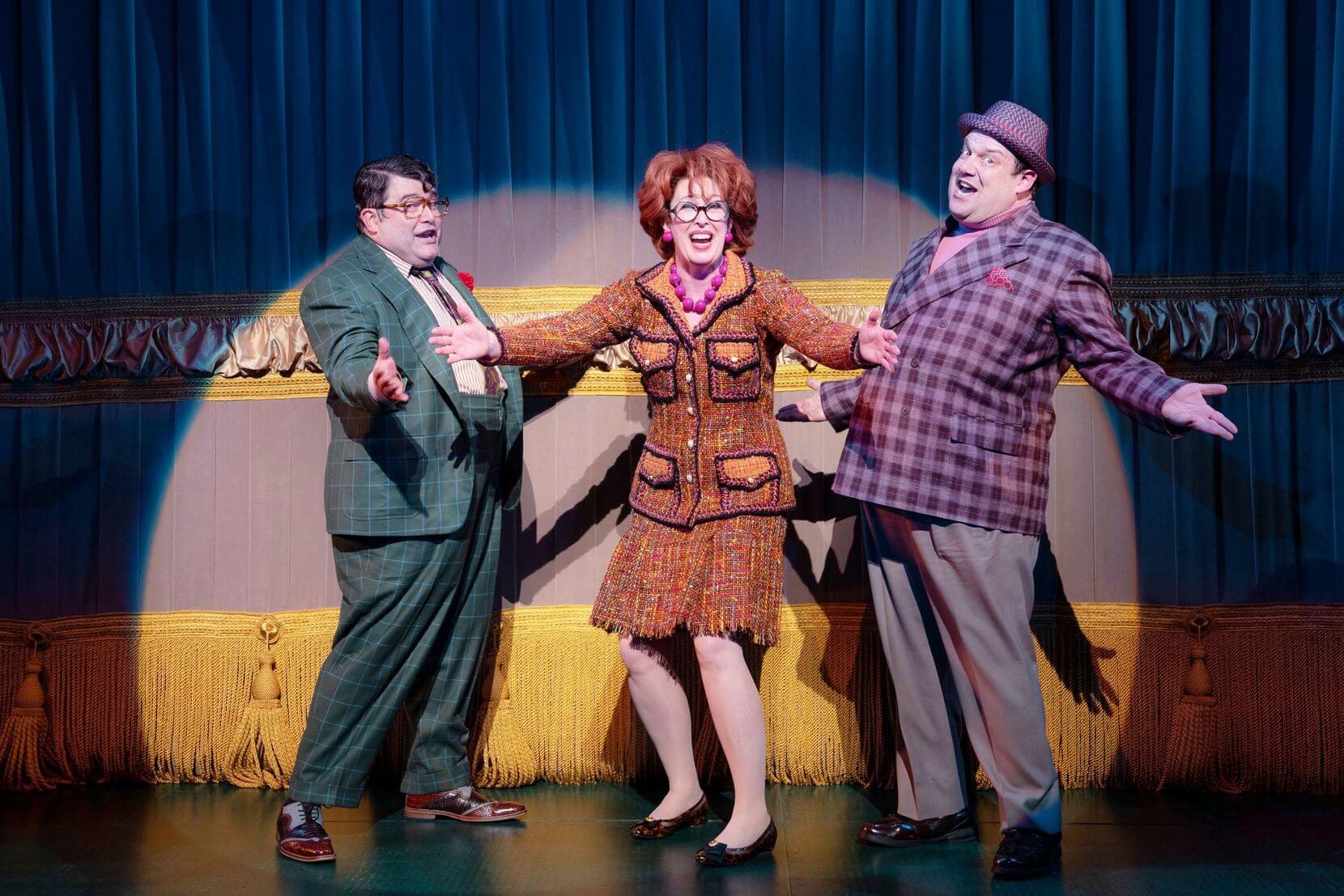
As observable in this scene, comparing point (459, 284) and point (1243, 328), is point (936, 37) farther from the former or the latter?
point (459, 284)

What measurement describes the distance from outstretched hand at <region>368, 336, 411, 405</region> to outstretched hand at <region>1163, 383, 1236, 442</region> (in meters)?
1.67

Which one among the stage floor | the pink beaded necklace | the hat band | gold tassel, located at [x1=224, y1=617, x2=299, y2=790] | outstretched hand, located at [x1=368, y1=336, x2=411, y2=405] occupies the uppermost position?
the hat band

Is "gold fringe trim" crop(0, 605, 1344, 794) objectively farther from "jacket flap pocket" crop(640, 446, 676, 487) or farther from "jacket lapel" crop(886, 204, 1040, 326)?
"jacket lapel" crop(886, 204, 1040, 326)

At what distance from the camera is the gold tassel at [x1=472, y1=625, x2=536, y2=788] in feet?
11.6

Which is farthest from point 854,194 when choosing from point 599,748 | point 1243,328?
point 599,748

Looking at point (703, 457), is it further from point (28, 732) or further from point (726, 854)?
point (28, 732)

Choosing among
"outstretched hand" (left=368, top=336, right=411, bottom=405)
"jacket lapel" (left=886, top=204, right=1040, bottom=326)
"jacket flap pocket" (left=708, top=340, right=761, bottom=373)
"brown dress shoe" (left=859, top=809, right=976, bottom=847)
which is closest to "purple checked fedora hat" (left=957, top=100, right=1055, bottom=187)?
"jacket lapel" (left=886, top=204, right=1040, bottom=326)

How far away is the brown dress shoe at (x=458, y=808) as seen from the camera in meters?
3.24

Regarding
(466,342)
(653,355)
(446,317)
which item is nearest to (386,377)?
(466,342)

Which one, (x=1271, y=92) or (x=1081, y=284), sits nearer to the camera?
(x=1081, y=284)

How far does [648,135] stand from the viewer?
357 cm

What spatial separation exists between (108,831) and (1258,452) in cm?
331

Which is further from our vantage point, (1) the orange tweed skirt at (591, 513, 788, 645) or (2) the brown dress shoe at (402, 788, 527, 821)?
(2) the brown dress shoe at (402, 788, 527, 821)

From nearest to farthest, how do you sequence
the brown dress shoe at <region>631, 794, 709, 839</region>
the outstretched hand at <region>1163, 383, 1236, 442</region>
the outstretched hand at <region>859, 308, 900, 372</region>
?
the outstretched hand at <region>1163, 383, 1236, 442</region> < the outstretched hand at <region>859, 308, 900, 372</region> < the brown dress shoe at <region>631, 794, 709, 839</region>
